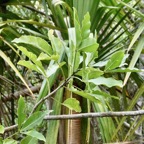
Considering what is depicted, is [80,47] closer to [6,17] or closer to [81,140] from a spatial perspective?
[81,140]

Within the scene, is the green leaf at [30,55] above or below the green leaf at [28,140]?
above

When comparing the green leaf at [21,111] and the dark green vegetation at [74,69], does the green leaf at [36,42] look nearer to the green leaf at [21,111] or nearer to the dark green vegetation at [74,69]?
the dark green vegetation at [74,69]

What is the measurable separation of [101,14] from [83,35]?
756 millimetres

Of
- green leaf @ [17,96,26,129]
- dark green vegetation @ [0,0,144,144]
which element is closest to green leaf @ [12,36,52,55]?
dark green vegetation @ [0,0,144,144]

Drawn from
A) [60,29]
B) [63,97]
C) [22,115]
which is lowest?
[63,97]

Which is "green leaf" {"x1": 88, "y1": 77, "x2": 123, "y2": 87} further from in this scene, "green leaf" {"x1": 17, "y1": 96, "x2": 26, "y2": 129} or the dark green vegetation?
"green leaf" {"x1": 17, "y1": 96, "x2": 26, "y2": 129}

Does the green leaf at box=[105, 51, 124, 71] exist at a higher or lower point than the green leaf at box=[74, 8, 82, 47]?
lower

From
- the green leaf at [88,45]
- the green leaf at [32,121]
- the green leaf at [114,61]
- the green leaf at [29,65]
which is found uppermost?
the green leaf at [88,45]

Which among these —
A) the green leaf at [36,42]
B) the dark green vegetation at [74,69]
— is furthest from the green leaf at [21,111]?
the green leaf at [36,42]

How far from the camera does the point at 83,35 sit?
1.96ft

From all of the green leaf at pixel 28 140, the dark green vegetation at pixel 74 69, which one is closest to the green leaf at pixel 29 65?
the dark green vegetation at pixel 74 69

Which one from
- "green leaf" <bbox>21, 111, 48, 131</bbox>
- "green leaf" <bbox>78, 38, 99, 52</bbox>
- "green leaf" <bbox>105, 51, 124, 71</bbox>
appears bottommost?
"green leaf" <bbox>21, 111, 48, 131</bbox>

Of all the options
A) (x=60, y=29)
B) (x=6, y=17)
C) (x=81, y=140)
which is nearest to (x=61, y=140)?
(x=81, y=140)

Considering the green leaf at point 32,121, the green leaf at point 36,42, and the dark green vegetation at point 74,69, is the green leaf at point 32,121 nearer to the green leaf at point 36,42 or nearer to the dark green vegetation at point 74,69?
the dark green vegetation at point 74,69
